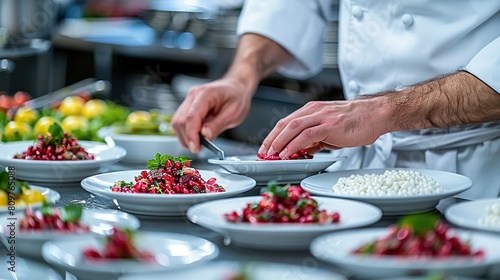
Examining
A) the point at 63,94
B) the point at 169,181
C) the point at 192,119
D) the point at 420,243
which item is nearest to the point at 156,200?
the point at 169,181

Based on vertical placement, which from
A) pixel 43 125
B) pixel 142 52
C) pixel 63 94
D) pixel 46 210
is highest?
pixel 46 210

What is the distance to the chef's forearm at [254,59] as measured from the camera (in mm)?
2396

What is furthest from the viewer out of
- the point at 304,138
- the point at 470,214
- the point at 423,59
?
the point at 423,59

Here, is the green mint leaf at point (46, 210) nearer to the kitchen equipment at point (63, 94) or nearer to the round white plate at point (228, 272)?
the round white plate at point (228, 272)

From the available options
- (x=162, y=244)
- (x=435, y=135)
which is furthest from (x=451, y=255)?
(x=435, y=135)

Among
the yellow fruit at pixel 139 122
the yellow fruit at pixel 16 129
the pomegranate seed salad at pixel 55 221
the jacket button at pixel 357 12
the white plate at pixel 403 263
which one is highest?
the jacket button at pixel 357 12

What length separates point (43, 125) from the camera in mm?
2273

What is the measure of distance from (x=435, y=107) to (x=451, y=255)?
0.80m

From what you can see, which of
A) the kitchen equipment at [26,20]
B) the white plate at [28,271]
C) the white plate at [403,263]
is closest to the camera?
the white plate at [403,263]

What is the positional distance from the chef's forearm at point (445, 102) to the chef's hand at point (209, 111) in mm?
538

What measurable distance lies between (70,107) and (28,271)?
1.55 metres

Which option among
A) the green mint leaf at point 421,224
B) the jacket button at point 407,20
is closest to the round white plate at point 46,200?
the green mint leaf at point 421,224

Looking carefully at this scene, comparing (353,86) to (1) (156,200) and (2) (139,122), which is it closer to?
(2) (139,122)

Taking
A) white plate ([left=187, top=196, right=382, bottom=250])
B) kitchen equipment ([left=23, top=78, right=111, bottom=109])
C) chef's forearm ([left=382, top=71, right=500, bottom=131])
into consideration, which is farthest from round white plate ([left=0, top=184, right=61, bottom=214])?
kitchen equipment ([left=23, top=78, right=111, bottom=109])
